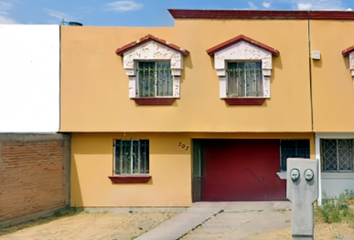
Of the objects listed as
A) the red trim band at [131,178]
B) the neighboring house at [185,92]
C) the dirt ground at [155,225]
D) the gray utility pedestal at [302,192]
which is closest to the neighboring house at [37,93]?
the neighboring house at [185,92]

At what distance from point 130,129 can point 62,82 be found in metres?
2.29

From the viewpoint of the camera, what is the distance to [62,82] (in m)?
9.45

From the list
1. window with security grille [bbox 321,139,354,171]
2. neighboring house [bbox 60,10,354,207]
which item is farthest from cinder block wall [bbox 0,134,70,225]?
window with security grille [bbox 321,139,354,171]

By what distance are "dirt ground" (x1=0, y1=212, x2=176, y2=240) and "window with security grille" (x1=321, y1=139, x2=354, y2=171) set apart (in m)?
4.97

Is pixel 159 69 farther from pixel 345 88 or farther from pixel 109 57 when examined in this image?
pixel 345 88

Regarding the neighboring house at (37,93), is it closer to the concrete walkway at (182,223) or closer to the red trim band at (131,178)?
the red trim band at (131,178)

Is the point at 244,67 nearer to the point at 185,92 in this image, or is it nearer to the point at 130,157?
the point at 185,92

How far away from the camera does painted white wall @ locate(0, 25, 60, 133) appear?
30.8ft

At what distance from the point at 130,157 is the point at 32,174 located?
101 inches

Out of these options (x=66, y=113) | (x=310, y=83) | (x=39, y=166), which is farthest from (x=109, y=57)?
(x=310, y=83)

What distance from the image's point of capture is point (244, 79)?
938 cm

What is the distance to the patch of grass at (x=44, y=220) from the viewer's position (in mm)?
7664

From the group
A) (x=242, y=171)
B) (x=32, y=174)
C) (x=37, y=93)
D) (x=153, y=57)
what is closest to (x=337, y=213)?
(x=242, y=171)

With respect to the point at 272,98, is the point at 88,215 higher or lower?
lower
